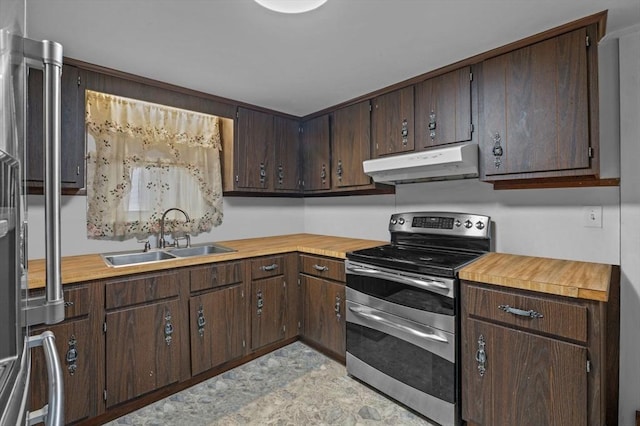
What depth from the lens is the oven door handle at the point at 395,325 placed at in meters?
1.77

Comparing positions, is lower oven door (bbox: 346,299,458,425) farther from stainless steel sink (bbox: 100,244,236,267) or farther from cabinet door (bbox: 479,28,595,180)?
stainless steel sink (bbox: 100,244,236,267)

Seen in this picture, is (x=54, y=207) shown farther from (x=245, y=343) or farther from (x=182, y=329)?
(x=245, y=343)

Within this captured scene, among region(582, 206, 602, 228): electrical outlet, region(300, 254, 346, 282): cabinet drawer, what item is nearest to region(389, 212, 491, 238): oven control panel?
region(582, 206, 602, 228): electrical outlet

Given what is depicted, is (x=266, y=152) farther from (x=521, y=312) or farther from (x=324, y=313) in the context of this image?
(x=521, y=312)

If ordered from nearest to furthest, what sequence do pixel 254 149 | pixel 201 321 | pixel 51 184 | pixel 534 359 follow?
pixel 51 184
pixel 534 359
pixel 201 321
pixel 254 149

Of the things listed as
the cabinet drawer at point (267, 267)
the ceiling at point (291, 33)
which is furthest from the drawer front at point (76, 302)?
the ceiling at point (291, 33)

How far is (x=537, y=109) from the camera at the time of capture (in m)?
1.81

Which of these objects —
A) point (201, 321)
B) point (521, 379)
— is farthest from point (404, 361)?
point (201, 321)

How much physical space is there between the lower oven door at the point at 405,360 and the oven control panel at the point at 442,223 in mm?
782

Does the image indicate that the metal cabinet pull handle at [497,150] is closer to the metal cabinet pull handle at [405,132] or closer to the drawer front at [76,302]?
the metal cabinet pull handle at [405,132]

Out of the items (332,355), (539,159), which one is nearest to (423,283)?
(539,159)

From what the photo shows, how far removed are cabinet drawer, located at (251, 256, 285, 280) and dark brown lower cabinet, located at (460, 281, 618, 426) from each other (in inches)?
56.9

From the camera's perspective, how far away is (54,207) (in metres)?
0.65

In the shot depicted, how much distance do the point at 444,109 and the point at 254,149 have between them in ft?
5.54
